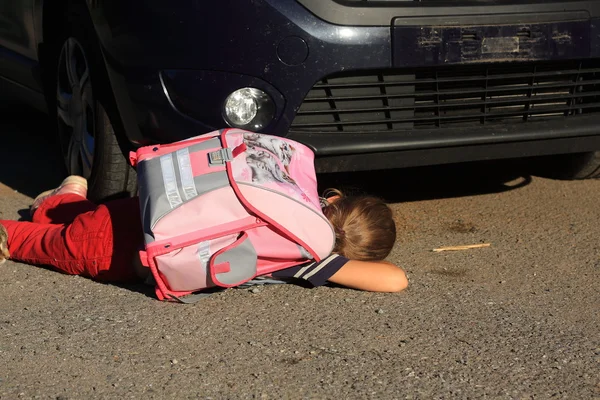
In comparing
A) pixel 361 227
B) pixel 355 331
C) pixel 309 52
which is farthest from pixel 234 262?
pixel 309 52

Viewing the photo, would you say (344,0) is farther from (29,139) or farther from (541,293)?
(29,139)

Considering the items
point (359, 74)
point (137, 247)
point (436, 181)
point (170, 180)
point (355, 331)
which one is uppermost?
point (359, 74)

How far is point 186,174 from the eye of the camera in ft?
10.4

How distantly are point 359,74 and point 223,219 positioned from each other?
2.64 feet

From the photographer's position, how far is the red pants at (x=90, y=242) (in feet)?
11.4

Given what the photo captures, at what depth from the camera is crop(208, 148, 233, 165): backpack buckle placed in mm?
3164

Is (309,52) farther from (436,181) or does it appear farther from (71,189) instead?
(436,181)

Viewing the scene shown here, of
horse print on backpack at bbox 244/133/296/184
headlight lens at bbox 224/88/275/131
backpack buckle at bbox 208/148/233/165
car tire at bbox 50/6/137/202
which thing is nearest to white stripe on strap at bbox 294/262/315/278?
horse print on backpack at bbox 244/133/296/184

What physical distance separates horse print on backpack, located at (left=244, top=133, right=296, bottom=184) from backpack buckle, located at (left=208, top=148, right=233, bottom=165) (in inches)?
2.5

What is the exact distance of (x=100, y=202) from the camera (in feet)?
13.3

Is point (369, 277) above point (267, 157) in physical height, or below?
below

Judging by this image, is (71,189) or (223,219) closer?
(223,219)

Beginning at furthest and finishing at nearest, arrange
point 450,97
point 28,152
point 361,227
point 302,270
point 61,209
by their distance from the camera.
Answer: point 28,152
point 61,209
point 450,97
point 361,227
point 302,270

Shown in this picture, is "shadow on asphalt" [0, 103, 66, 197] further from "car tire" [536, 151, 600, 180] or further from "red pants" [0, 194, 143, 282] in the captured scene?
"car tire" [536, 151, 600, 180]
